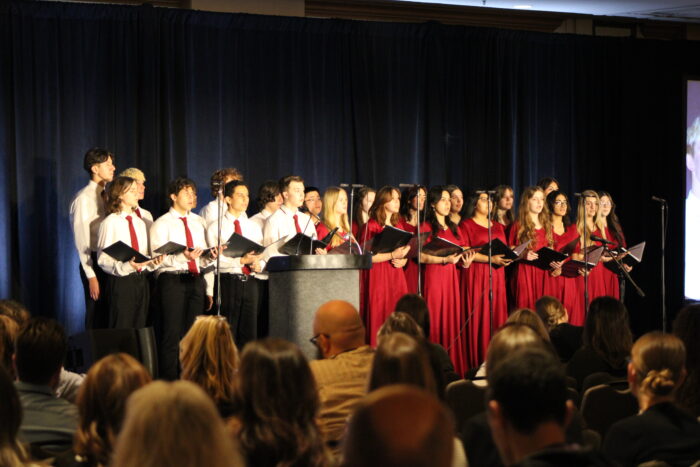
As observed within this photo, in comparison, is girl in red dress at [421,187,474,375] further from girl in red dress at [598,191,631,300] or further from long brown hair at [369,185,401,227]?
girl in red dress at [598,191,631,300]

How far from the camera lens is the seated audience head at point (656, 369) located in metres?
2.77

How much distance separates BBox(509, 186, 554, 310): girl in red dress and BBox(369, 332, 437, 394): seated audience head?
17.3 feet

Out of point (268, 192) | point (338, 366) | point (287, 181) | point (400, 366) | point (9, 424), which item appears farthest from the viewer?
point (268, 192)

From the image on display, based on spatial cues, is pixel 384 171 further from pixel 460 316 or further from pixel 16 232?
pixel 16 232

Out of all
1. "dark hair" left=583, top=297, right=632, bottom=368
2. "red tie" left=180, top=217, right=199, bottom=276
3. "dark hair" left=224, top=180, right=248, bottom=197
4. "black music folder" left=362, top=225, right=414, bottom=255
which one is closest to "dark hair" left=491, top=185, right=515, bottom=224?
"black music folder" left=362, top=225, right=414, bottom=255

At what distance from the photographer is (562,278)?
316 inches

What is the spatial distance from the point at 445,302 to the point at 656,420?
506cm

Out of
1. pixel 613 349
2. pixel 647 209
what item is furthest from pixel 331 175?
pixel 613 349

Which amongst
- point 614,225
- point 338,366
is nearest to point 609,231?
point 614,225

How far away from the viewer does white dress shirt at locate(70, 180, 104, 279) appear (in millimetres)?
6672

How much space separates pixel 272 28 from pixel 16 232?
8.99 feet

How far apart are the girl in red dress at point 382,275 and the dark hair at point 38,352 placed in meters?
4.55

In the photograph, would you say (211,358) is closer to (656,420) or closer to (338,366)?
(338,366)

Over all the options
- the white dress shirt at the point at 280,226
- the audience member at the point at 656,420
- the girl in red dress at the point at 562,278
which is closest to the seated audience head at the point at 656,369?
the audience member at the point at 656,420
